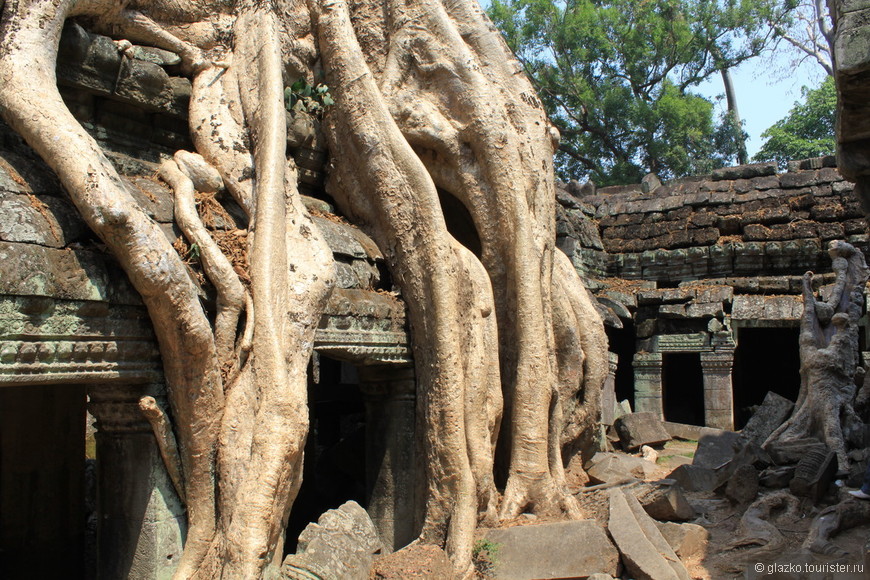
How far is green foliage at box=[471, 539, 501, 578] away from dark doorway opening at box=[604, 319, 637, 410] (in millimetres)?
7466

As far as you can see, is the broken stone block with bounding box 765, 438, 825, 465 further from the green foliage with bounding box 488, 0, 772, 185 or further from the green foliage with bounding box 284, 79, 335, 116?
the green foliage with bounding box 488, 0, 772, 185

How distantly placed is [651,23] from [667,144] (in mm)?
3168

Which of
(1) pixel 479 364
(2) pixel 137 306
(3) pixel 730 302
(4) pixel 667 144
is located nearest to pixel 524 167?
(1) pixel 479 364

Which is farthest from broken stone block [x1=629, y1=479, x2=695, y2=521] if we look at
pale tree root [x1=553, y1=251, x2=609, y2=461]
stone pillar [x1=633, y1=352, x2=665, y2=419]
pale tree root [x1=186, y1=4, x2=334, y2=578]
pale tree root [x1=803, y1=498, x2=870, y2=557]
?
stone pillar [x1=633, y1=352, x2=665, y2=419]

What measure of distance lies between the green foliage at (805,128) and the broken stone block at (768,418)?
640 inches

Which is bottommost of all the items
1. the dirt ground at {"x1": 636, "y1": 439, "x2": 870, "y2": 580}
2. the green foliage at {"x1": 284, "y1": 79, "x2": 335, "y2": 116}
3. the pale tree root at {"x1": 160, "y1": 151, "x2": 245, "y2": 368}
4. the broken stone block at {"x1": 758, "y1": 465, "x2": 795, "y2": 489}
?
the dirt ground at {"x1": 636, "y1": 439, "x2": 870, "y2": 580}

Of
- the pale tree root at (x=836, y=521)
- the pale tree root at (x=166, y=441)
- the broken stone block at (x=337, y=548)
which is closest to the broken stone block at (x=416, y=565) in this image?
the broken stone block at (x=337, y=548)

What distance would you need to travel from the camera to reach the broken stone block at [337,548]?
369cm

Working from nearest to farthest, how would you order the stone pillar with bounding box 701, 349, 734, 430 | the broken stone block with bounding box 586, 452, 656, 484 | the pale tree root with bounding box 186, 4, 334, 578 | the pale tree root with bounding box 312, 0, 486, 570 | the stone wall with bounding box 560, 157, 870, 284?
the pale tree root with bounding box 186, 4, 334, 578
the pale tree root with bounding box 312, 0, 486, 570
the broken stone block with bounding box 586, 452, 656, 484
the stone pillar with bounding box 701, 349, 734, 430
the stone wall with bounding box 560, 157, 870, 284

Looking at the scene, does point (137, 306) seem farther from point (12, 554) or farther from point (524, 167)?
point (524, 167)

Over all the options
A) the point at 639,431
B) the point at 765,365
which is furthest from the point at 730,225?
the point at 639,431

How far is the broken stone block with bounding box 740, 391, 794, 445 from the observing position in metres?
7.50

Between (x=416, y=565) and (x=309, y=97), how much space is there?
9.71 ft

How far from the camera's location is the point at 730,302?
422 inches
